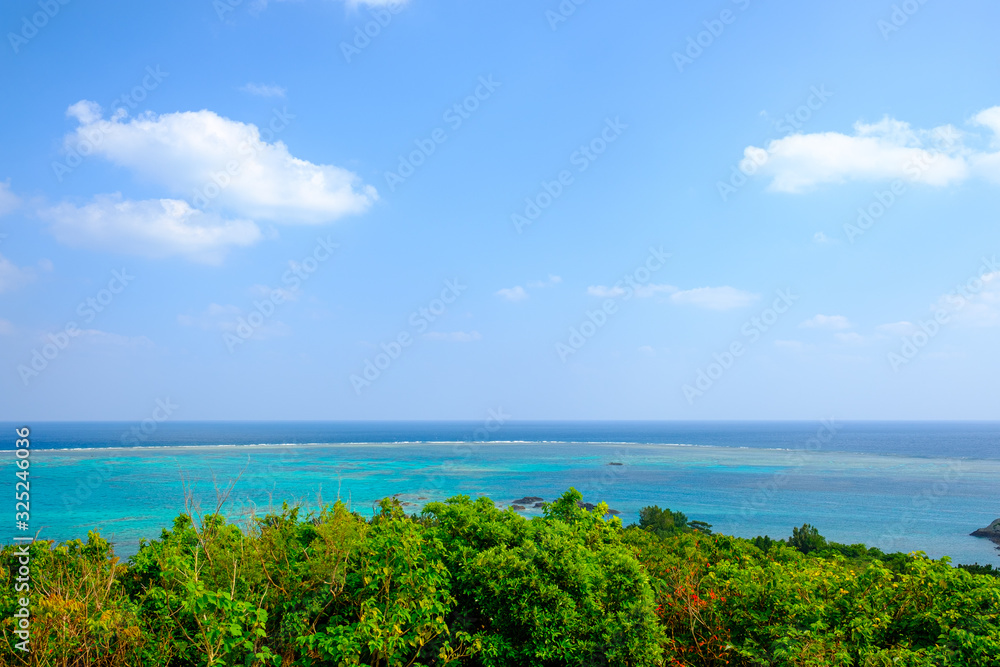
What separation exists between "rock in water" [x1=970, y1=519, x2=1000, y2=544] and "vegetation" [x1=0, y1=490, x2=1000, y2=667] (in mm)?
34771

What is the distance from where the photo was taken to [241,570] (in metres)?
6.98

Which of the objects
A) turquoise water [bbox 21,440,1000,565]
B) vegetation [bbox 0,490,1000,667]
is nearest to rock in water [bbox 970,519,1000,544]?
turquoise water [bbox 21,440,1000,565]

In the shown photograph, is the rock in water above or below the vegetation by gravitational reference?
below

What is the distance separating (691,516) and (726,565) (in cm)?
3358

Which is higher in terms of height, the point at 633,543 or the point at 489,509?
the point at 489,509

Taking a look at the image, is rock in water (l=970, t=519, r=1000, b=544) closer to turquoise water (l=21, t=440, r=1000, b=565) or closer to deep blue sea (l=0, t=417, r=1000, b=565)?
turquoise water (l=21, t=440, r=1000, b=565)

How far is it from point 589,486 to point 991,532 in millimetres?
A: 28447

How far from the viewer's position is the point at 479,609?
24.2ft

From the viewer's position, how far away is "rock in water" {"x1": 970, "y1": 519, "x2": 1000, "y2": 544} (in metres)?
32.6

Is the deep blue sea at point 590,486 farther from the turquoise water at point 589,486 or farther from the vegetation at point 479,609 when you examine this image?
the vegetation at point 479,609

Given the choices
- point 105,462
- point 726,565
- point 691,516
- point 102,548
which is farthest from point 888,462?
point 105,462

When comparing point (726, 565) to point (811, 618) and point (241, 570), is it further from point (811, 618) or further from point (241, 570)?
point (241, 570)

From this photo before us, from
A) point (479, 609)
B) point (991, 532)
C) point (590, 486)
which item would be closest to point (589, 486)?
point (590, 486)

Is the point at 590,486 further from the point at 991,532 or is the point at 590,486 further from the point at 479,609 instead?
the point at 479,609
